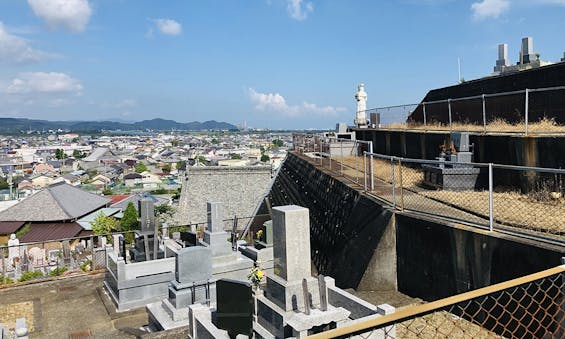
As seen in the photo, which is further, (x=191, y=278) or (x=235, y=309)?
(x=191, y=278)

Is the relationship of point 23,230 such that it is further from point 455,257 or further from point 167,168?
point 167,168

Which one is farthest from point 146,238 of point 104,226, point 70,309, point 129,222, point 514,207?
point 129,222

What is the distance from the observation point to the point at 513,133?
9.75 metres

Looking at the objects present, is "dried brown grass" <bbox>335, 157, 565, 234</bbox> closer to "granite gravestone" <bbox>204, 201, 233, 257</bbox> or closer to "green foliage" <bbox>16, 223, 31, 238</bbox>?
"granite gravestone" <bbox>204, 201, 233, 257</bbox>

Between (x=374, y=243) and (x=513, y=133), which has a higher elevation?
(x=513, y=133)

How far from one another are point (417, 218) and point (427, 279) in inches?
39.2

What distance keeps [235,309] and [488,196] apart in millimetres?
5337

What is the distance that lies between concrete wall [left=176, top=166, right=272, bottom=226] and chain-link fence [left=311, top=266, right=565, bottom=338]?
23.9 meters

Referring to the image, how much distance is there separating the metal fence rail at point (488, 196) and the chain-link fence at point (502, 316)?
0.86 meters

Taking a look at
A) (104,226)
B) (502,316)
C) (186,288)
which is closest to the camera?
(502,316)

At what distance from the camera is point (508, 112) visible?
1228 centimetres

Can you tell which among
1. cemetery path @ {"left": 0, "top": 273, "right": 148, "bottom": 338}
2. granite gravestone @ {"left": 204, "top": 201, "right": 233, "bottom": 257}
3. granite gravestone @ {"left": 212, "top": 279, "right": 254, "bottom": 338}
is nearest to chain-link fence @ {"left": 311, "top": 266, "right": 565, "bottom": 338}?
granite gravestone @ {"left": 212, "top": 279, "right": 254, "bottom": 338}

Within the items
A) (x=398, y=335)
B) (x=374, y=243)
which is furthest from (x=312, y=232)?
(x=398, y=335)

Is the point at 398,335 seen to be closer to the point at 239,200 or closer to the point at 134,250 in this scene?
the point at 134,250
